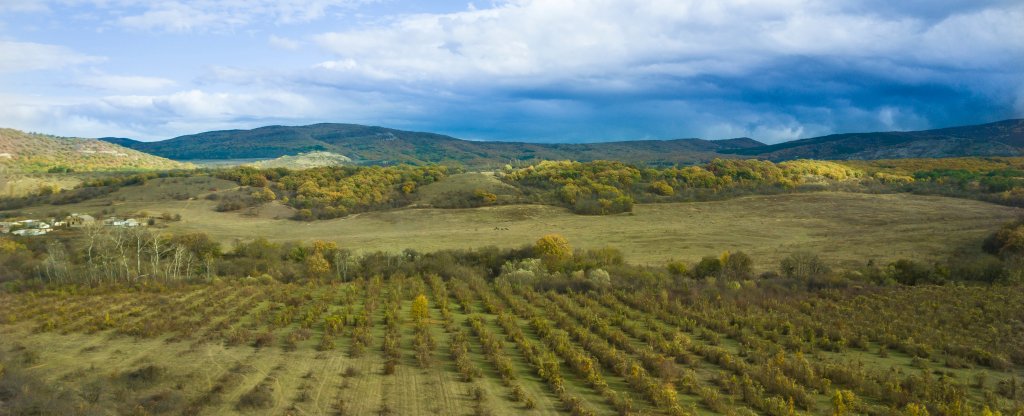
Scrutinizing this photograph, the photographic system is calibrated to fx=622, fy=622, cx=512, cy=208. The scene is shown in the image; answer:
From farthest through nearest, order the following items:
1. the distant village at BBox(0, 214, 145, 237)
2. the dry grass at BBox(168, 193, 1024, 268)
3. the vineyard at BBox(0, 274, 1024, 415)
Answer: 1. the distant village at BBox(0, 214, 145, 237)
2. the dry grass at BBox(168, 193, 1024, 268)
3. the vineyard at BBox(0, 274, 1024, 415)

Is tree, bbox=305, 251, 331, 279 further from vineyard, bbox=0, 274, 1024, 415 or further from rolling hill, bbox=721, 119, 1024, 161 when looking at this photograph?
rolling hill, bbox=721, 119, 1024, 161

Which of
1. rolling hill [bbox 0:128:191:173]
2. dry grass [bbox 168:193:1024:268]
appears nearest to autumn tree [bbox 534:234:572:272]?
dry grass [bbox 168:193:1024:268]

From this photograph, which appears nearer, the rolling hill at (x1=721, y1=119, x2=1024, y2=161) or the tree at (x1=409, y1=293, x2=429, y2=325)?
the tree at (x1=409, y1=293, x2=429, y2=325)

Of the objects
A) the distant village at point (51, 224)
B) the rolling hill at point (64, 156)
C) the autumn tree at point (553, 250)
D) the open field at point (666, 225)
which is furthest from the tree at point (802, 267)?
the rolling hill at point (64, 156)

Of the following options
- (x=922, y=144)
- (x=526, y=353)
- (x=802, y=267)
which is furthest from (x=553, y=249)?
(x=922, y=144)

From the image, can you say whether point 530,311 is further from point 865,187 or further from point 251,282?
point 865,187

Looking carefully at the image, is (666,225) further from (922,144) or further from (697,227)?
(922,144)

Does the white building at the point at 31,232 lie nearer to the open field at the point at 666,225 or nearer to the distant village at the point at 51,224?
the distant village at the point at 51,224

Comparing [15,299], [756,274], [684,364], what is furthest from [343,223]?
[684,364]
